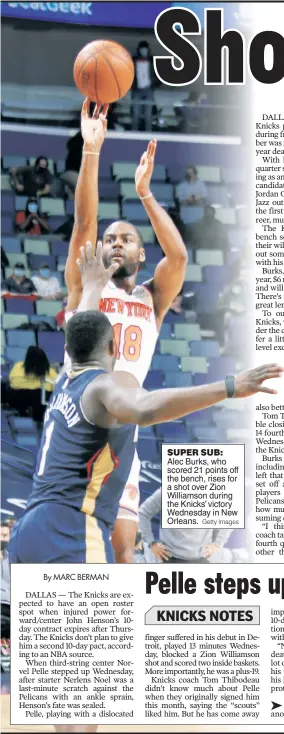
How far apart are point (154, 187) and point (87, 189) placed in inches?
11.5

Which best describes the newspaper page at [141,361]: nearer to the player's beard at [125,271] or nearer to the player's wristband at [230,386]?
the player's beard at [125,271]

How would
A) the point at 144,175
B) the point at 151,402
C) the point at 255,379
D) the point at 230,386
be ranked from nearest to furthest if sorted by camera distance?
1. the point at 230,386
2. the point at 151,402
3. the point at 255,379
4. the point at 144,175

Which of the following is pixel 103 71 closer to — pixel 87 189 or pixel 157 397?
pixel 87 189

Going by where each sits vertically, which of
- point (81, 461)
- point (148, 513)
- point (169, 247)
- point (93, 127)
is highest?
point (93, 127)

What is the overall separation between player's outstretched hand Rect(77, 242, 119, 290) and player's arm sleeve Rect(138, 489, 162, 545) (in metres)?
0.95

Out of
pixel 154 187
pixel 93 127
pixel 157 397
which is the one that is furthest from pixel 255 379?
pixel 93 127

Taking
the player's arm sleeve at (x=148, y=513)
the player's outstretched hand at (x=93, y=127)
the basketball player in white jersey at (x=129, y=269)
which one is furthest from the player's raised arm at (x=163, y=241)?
the player's arm sleeve at (x=148, y=513)

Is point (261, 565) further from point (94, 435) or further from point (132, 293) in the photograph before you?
point (132, 293)

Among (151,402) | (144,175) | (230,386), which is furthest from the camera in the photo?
(144,175)

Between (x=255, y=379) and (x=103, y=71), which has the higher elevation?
(x=103, y=71)

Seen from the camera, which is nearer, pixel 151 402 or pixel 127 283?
pixel 151 402

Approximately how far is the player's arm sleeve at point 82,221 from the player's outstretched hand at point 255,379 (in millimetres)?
806

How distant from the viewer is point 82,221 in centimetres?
423

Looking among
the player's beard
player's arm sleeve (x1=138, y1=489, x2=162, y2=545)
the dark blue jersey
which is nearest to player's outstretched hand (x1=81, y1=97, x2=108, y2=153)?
the player's beard
